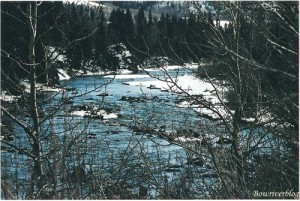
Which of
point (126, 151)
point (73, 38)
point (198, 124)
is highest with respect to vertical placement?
point (73, 38)

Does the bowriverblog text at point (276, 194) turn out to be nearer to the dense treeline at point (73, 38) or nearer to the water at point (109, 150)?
the water at point (109, 150)

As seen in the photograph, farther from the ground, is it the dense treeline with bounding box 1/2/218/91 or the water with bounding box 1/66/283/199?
the dense treeline with bounding box 1/2/218/91

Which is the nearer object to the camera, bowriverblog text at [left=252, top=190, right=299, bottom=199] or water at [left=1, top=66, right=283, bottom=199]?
bowriverblog text at [left=252, top=190, right=299, bottom=199]

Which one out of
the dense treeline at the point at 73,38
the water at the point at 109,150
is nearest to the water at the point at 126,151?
the water at the point at 109,150

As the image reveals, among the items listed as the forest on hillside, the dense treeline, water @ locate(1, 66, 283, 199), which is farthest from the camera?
the dense treeline

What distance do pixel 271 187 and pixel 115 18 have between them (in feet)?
216

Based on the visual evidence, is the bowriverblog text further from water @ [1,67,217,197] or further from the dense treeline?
the dense treeline

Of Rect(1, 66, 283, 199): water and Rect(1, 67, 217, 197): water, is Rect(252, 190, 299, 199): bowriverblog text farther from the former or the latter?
Rect(1, 67, 217, 197): water

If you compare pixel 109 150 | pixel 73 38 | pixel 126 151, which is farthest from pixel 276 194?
pixel 73 38

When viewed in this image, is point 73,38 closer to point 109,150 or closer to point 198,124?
point 109,150

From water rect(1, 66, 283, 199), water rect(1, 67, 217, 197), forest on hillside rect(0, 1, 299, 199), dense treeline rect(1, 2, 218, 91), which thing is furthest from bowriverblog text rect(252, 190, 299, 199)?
dense treeline rect(1, 2, 218, 91)

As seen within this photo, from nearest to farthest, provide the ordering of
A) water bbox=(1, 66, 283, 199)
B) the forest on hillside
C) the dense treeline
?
the forest on hillside
water bbox=(1, 66, 283, 199)
the dense treeline

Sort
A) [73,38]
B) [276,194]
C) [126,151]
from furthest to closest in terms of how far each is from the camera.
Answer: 1. [73,38]
2. [126,151]
3. [276,194]

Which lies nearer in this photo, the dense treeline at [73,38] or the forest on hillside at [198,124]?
the forest on hillside at [198,124]
